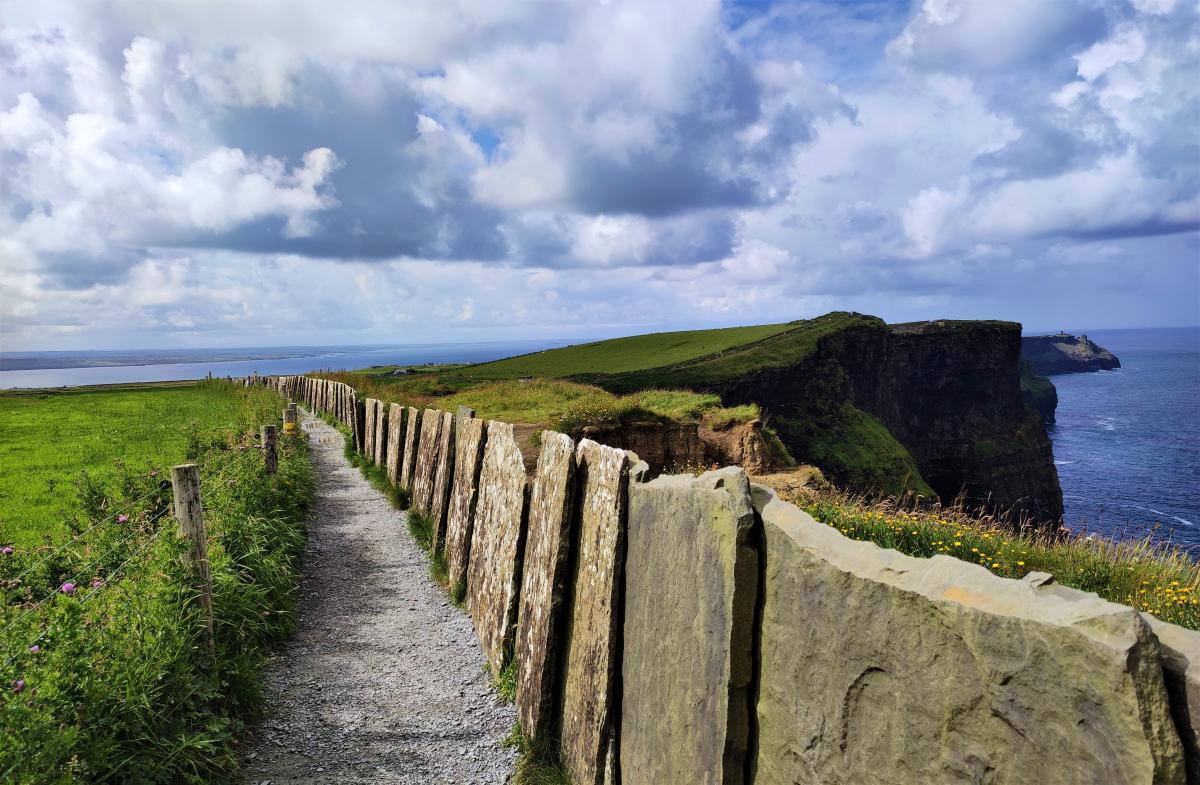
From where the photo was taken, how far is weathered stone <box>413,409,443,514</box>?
1085 centimetres

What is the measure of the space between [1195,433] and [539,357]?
457 ft

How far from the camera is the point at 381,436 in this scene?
16.1m

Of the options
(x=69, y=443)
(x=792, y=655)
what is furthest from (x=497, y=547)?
(x=69, y=443)

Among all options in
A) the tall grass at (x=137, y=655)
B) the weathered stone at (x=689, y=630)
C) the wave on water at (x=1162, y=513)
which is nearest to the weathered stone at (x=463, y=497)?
the tall grass at (x=137, y=655)

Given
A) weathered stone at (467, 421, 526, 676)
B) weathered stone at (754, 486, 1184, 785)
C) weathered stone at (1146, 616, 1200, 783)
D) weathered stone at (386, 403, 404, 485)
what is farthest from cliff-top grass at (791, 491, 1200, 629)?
weathered stone at (386, 403, 404, 485)

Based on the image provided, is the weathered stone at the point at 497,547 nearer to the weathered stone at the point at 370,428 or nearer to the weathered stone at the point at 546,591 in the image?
the weathered stone at the point at 546,591

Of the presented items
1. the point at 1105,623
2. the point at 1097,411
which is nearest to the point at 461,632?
the point at 1105,623

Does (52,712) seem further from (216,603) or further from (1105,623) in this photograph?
(1105,623)

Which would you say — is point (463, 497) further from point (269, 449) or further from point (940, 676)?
point (940, 676)

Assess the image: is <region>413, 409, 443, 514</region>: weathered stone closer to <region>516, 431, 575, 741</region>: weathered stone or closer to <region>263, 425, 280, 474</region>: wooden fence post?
<region>263, 425, 280, 474</region>: wooden fence post

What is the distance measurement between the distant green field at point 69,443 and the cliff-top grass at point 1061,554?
1166 centimetres

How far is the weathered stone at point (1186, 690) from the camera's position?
179 centimetres

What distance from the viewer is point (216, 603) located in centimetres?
636

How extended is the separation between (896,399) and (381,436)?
100 metres
